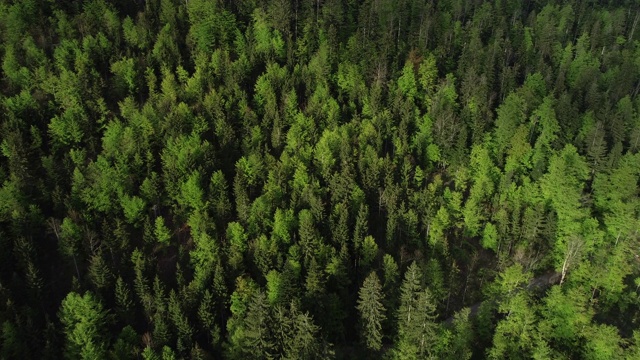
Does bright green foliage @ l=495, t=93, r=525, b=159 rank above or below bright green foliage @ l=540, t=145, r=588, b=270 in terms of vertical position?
above

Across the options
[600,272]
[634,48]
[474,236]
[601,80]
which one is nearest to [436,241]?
[474,236]

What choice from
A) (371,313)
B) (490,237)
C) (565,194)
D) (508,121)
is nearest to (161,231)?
(371,313)

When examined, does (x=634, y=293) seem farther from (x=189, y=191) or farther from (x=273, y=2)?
(x=273, y=2)

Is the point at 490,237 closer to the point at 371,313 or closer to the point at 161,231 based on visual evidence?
the point at 371,313

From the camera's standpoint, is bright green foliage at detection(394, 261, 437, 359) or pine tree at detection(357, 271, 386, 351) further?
pine tree at detection(357, 271, 386, 351)

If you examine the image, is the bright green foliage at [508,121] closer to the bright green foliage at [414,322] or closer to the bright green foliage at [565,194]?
the bright green foliage at [565,194]

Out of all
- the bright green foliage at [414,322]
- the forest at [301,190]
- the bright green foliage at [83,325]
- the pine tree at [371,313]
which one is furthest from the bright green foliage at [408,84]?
the bright green foliage at [83,325]

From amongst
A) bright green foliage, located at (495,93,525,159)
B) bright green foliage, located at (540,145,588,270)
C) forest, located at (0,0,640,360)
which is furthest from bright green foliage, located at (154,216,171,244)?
bright green foliage, located at (540,145,588,270)

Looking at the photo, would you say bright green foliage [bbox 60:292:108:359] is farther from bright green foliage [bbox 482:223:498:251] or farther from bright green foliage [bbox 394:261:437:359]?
bright green foliage [bbox 482:223:498:251]
